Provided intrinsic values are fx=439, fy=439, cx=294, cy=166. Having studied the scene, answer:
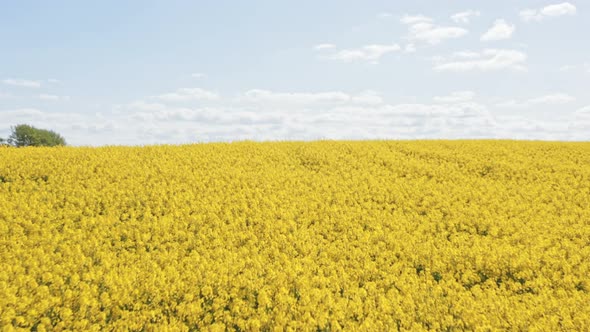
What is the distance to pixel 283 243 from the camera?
10.6m

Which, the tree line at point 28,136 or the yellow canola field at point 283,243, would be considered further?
the tree line at point 28,136

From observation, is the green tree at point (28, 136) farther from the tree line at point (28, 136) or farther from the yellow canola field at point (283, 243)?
the yellow canola field at point (283, 243)

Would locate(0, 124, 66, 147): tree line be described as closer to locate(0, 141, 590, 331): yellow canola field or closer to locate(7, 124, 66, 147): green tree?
locate(7, 124, 66, 147): green tree

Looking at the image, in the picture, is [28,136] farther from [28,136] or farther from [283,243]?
[283,243]

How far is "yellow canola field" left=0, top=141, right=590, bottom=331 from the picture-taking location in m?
7.66

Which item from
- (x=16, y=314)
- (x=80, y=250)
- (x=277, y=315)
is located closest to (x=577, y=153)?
(x=277, y=315)

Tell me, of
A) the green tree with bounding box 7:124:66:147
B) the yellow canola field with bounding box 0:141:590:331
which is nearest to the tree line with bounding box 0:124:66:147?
the green tree with bounding box 7:124:66:147

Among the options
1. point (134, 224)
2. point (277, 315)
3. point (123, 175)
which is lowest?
point (277, 315)

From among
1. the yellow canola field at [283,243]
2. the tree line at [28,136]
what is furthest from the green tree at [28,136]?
the yellow canola field at [283,243]

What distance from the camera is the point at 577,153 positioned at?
22750mm

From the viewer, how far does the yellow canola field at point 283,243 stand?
7656mm

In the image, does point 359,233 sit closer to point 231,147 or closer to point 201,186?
point 201,186

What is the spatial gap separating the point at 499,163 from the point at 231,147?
12.3m

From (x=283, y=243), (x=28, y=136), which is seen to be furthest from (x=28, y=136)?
(x=283, y=243)
